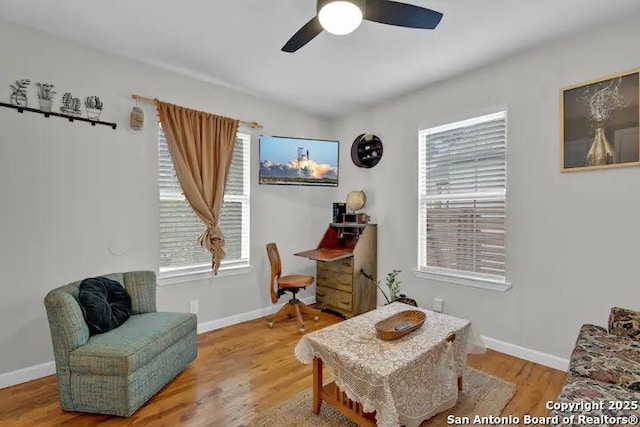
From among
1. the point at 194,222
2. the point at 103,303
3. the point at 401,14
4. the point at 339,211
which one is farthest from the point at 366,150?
the point at 103,303

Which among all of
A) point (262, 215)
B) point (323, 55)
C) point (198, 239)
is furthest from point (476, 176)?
point (198, 239)

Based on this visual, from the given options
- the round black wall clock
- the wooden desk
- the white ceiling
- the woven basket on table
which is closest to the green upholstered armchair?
the woven basket on table

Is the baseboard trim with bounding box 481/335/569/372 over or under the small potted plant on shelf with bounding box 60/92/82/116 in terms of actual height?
under

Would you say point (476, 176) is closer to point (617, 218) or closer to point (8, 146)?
point (617, 218)

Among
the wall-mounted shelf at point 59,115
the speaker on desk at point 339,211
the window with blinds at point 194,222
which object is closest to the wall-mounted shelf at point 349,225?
the speaker on desk at point 339,211

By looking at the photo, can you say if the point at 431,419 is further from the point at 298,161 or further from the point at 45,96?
the point at 45,96

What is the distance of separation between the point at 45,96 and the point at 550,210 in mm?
3942

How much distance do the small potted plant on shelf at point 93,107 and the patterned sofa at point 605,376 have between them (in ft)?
11.4

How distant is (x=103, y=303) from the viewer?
210cm

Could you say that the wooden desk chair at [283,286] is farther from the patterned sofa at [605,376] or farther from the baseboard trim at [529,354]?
the patterned sofa at [605,376]

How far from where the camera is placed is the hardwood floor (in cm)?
187

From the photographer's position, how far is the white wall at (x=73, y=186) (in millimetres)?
2221

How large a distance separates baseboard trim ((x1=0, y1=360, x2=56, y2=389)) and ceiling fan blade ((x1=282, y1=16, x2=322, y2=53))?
2.88 meters

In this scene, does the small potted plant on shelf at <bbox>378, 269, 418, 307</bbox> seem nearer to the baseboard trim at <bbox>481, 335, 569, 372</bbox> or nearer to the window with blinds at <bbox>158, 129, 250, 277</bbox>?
the baseboard trim at <bbox>481, 335, 569, 372</bbox>
